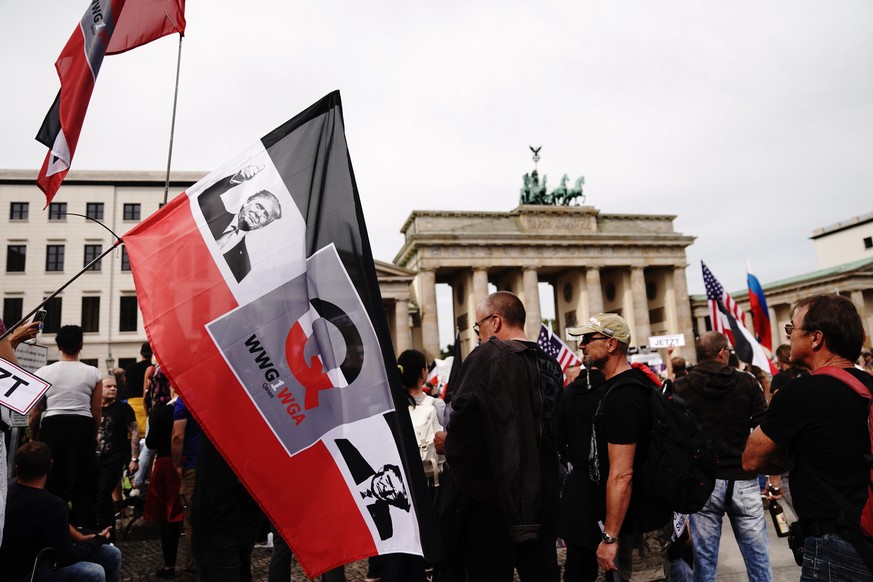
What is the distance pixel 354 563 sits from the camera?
6.41 m

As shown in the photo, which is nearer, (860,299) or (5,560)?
(5,560)

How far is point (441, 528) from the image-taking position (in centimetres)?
316

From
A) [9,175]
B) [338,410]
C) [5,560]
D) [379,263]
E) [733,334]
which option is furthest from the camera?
[379,263]

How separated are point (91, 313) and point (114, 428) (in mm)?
35459

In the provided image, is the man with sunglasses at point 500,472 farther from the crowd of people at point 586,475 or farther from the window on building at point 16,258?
the window on building at point 16,258

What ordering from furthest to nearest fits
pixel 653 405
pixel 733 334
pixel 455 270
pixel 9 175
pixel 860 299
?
1. pixel 860 299
2. pixel 455 270
3. pixel 9 175
4. pixel 733 334
5. pixel 653 405

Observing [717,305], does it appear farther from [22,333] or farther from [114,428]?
[22,333]

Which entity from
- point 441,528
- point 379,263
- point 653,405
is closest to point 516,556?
point 441,528

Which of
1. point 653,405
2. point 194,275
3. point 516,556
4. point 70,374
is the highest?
point 194,275

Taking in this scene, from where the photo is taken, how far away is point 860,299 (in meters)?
48.9

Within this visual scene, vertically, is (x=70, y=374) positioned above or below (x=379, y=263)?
below

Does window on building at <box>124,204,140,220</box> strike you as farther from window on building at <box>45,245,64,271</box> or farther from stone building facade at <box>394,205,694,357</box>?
Answer: stone building facade at <box>394,205,694,357</box>

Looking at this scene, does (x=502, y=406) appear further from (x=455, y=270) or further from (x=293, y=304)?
(x=455, y=270)

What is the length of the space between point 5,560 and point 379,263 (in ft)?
120
